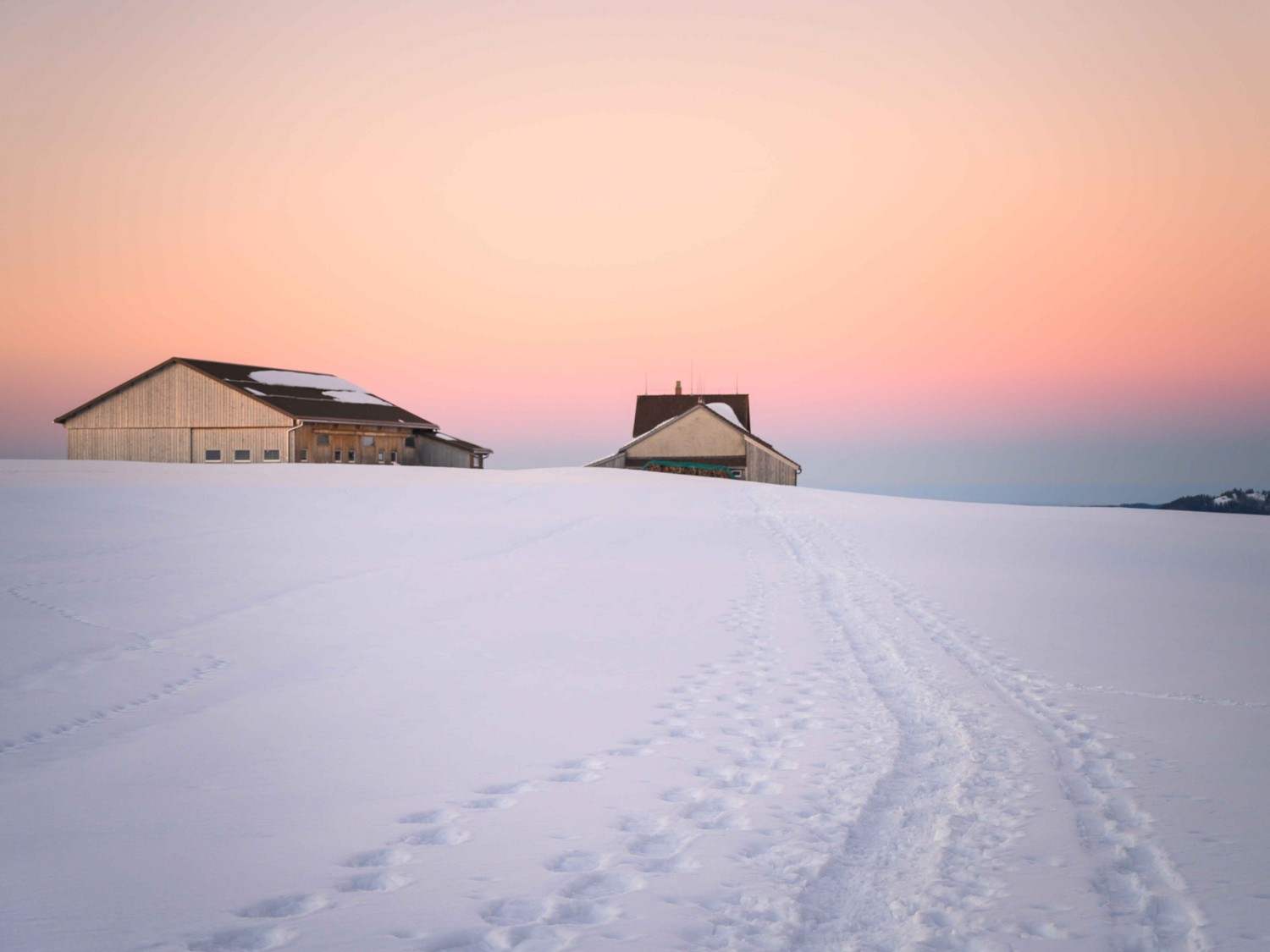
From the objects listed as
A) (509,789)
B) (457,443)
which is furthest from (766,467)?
(509,789)

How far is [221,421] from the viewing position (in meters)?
39.0

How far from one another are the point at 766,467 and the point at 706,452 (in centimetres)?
Answer: 371

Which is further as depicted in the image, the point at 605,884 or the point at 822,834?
the point at 822,834

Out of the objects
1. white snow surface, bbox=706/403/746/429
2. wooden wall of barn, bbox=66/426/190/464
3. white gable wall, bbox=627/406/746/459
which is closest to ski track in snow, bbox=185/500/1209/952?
wooden wall of barn, bbox=66/426/190/464

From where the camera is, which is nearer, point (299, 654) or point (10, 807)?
point (10, 807)

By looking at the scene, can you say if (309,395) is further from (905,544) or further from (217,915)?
(217,915)

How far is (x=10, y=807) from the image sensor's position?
180 inches

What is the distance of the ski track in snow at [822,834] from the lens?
3502 millimetres

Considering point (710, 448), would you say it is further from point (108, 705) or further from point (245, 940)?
point (245, 940)

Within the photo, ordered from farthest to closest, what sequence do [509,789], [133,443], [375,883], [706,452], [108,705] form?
[706,452]
[133,443]
[108,705]
[509,789]
[375,883]

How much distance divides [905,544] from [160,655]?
1522 cm

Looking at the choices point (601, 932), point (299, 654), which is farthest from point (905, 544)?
point (601, 932)

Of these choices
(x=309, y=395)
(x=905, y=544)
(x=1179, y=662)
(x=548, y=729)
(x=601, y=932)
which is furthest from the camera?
(x=309, y=395)

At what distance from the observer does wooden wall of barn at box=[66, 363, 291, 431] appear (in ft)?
127
